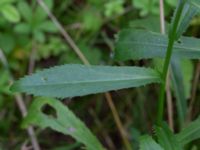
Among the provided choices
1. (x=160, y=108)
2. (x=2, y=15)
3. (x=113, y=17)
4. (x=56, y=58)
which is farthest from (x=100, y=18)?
(x=160, y=108)

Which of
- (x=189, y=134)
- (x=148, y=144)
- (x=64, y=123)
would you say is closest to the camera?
(x=148, y=144)

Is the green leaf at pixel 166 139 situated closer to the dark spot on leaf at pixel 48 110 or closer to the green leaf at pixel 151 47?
the green leaf at pixel 151 47

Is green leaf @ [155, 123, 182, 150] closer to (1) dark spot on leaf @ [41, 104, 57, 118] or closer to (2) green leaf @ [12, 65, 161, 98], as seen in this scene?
(2) green leaf @ [12, 65, 161, 98]

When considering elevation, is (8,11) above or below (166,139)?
above

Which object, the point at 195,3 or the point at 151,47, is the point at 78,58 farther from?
the point at 195,3

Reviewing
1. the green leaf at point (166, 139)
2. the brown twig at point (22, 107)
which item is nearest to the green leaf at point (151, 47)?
the green leaf at point (166, 139)

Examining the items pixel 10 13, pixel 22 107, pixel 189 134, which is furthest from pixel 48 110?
pixel 189 134

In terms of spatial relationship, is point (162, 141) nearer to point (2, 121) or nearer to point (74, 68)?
point (74, 68)

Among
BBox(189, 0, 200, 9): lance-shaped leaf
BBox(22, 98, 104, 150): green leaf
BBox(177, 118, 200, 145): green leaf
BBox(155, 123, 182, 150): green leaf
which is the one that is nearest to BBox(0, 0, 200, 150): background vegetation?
BBox(22, 98, 104, 150): green leaf
